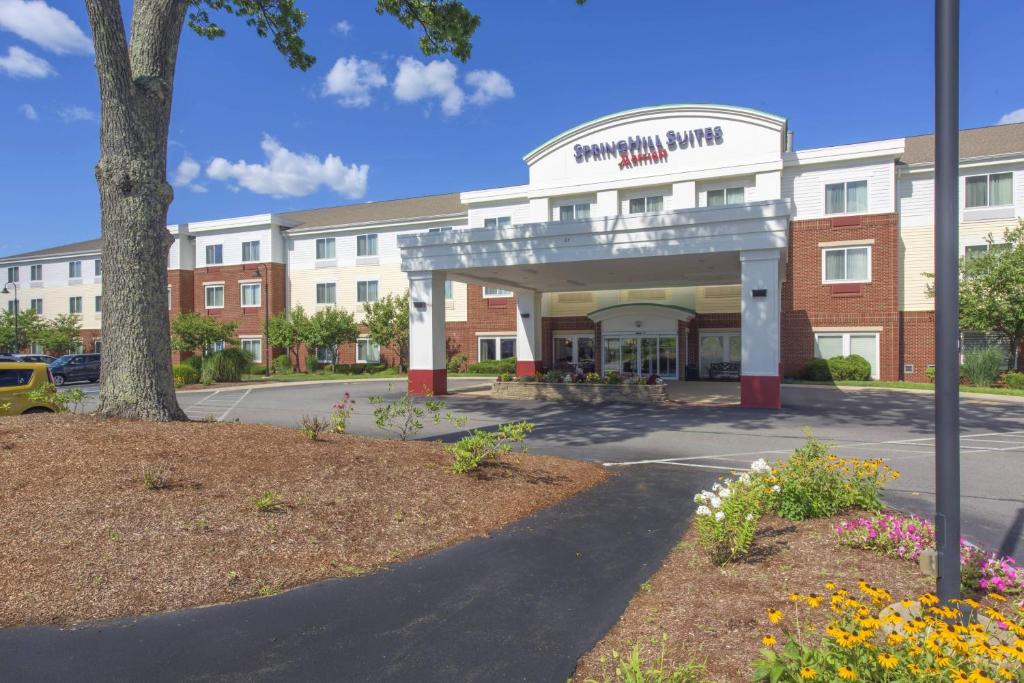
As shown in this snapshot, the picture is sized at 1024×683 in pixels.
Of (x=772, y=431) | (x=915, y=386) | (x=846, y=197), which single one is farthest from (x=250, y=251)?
(x=915, y=386)

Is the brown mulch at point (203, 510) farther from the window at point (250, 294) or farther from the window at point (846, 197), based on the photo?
the window at point (250, 294)

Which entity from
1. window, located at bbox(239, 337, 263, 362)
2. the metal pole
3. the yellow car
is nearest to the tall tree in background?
the yellow car

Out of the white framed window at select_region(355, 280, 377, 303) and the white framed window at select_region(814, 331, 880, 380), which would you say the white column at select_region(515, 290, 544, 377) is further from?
the white framed window at select_region(355, 280, 377, 303)

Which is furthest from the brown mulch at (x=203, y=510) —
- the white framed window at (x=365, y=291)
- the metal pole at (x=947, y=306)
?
the white framed window at (x=365, y=291)

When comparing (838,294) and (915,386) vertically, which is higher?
(838,294)

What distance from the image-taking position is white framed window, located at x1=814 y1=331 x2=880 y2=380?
88.9 ft

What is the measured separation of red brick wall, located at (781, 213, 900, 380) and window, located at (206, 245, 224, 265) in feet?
116

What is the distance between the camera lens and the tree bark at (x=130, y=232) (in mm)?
8250

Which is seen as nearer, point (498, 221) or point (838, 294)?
point (838, 294)

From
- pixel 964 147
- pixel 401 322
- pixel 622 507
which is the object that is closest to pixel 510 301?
pixel 401 322

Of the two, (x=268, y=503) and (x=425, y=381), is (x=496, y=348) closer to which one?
(x=425, y=381)

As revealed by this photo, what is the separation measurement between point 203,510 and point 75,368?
33.7 meters

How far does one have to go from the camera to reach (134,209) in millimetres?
8422

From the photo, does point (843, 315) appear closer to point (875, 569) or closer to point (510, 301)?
point (510, 301)
